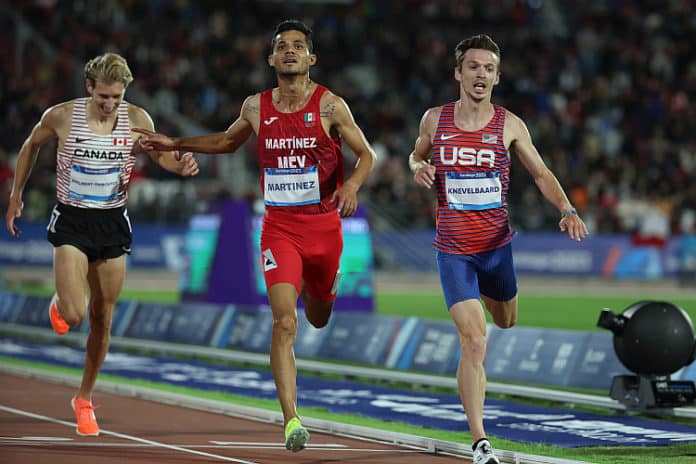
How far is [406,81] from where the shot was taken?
39.6 meters

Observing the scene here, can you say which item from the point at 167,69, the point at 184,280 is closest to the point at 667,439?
the point at 184,280

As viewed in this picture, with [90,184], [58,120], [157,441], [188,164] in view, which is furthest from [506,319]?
[58,120]

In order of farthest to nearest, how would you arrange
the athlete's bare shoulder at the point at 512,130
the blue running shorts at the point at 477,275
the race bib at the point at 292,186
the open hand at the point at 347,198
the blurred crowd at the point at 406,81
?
the blurred crowd at the point at 406,81
the race bib at the point at 292,186
the athlete's bare shoulder at the point at 512,130
the blue running shorts at the point at 477,275
the open hand at the point at 347,198

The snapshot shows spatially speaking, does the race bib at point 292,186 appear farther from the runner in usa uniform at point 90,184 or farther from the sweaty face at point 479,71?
the sweaty face at point 479,71

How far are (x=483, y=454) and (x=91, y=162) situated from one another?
149 inches

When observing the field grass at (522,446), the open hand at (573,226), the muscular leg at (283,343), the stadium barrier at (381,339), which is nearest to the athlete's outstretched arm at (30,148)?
the muscular leg at (283,343)

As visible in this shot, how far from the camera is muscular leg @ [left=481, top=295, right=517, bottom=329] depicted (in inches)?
372

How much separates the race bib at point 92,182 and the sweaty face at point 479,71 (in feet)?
9.40

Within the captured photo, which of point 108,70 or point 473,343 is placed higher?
point 108,70

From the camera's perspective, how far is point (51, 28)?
119ft

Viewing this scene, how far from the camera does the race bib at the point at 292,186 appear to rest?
9.31m

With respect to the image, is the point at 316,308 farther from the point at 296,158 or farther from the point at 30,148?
the point at 30,148

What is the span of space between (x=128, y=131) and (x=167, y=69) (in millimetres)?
25702

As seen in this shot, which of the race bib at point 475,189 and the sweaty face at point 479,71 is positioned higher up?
the sweaty face at point 479,71
